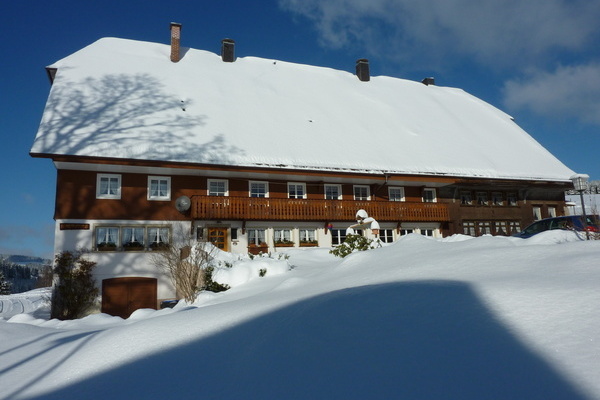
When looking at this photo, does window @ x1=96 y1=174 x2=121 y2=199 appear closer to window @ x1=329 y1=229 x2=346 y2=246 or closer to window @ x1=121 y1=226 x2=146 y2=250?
window @ x1=121 y1=226 x2=146 y2=250

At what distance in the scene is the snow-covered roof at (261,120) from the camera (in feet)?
65.0

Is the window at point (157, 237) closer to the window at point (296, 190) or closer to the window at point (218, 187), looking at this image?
the window at point (218, 187)

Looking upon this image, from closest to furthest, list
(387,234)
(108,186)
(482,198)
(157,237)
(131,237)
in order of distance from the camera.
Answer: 1. (131,237)
2. (108,186)
3. (157,237)
4. (387,234)
5. (482,198)

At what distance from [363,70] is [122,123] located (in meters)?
18.3

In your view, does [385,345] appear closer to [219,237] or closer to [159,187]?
[219,237]

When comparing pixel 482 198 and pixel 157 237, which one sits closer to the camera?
pixel 157 237

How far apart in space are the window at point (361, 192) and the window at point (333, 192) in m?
1.00

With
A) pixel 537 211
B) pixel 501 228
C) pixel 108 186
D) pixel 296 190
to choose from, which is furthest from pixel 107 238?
pixel 537 211

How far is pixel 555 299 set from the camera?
10.6ft

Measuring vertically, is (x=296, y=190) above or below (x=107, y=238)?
above

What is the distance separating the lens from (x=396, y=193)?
24906 millimetres

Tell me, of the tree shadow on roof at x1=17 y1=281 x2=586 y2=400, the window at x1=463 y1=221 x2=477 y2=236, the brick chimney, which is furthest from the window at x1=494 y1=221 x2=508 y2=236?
the tree shadow on roof at x1=17 y1=281 x2=586 y2=400

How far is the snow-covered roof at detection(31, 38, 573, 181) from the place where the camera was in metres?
19.8

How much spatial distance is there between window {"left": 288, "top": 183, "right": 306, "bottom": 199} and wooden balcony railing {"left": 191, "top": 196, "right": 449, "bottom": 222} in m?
1.18
